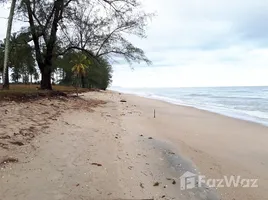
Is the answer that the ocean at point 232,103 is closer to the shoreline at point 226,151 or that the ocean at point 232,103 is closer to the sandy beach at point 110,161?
the shoreline at point 226,151

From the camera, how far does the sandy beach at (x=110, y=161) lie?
4535 mm

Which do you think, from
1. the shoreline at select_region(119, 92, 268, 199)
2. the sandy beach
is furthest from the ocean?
the sandy beach

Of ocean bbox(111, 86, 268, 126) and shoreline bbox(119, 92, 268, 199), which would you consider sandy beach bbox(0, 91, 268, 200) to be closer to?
shoreline bbox(119, 92, 268, 199)

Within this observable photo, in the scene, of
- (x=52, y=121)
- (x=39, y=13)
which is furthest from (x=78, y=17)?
(x=52, y=121)

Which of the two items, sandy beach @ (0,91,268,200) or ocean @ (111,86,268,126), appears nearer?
sandy beach @ (0,91,268,200)

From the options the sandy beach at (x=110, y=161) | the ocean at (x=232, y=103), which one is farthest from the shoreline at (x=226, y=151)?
the ocean at (x=232, y=103)

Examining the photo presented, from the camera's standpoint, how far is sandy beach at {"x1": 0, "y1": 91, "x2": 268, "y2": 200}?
4.54 m

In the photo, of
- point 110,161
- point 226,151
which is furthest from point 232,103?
point 110,161

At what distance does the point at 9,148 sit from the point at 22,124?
7.80ft

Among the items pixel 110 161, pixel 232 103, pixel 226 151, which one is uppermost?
pixel 110 161

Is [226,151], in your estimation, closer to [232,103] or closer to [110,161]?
[110,161]

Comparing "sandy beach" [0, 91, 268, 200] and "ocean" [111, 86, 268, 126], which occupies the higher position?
"sandy beach" [0, 91, 268, 200]

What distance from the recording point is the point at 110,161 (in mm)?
5922

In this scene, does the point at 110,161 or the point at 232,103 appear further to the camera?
the point at 232,103
